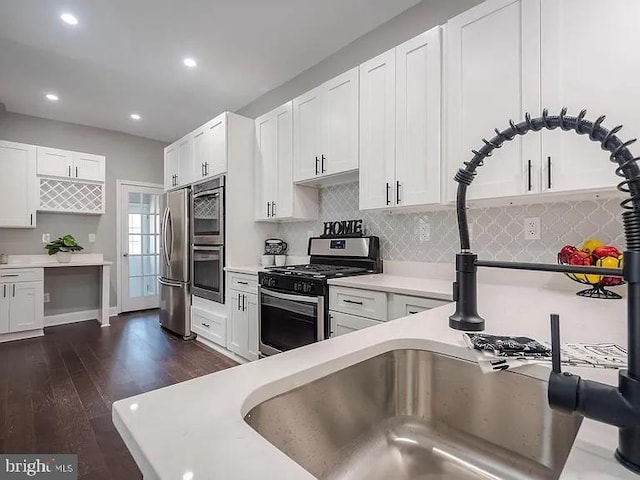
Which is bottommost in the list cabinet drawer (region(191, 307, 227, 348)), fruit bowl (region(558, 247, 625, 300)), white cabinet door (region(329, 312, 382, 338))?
cabinet drawer (region(191, 307, 227, 348))

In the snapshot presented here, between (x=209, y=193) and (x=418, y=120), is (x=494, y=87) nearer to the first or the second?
(x=418, y=120)

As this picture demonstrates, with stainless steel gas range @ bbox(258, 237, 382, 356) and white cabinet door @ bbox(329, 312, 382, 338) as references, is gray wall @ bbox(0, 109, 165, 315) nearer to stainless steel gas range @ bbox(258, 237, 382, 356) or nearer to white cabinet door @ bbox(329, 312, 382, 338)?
stainless steel gas range @ bbox(258, 237, 382, 356)

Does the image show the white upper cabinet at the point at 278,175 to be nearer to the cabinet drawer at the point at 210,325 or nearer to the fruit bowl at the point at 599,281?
the cabinet drawer at the point at 210,325

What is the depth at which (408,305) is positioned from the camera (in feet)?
6.26

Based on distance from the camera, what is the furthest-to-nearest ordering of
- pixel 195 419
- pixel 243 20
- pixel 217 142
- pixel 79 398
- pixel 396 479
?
pixel 217 142 < pixel 243 20 < pixel 79 398 < pixel 396 479 < pixel 195 419

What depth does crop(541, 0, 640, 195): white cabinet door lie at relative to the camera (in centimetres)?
143

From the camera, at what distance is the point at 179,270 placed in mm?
4012

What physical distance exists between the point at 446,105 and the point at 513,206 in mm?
747

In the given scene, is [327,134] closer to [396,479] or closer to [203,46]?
[203,46]

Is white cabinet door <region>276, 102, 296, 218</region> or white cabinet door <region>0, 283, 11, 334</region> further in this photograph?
white cabinet door <region>0, 283, 11, 334</region>

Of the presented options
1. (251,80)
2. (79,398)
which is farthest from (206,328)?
(251,80)

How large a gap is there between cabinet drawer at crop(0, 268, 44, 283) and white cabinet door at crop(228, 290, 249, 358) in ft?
8.68

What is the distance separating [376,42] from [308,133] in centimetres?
98

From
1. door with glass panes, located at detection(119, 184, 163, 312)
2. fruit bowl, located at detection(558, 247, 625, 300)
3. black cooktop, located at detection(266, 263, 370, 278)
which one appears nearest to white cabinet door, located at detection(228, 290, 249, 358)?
black cooktop, located at detection(266, 263, 370, 278)
